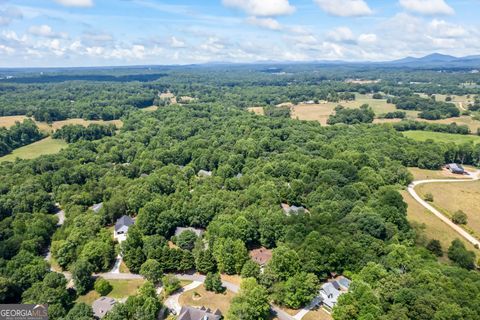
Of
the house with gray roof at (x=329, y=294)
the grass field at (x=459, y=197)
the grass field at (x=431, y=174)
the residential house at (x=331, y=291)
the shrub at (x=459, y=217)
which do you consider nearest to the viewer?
the house with gray roof at (x=329, y=294)

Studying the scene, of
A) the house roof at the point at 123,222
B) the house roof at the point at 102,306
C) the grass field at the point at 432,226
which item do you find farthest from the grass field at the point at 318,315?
the house roof at the point at 123,222

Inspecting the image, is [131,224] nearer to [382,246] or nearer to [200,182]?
[200,182]

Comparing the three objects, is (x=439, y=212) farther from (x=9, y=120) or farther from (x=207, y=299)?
(x=9, y=120)

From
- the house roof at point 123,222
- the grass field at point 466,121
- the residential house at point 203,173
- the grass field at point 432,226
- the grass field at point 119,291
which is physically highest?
the grass field at point 466,121

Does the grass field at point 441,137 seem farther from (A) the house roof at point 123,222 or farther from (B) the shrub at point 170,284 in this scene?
(B) the shrub at point 170,284

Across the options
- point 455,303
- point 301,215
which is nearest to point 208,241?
point 301,215

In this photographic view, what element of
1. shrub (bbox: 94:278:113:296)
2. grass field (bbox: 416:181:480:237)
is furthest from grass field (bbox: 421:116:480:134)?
shrub (bbox: 94:278:113:296)
